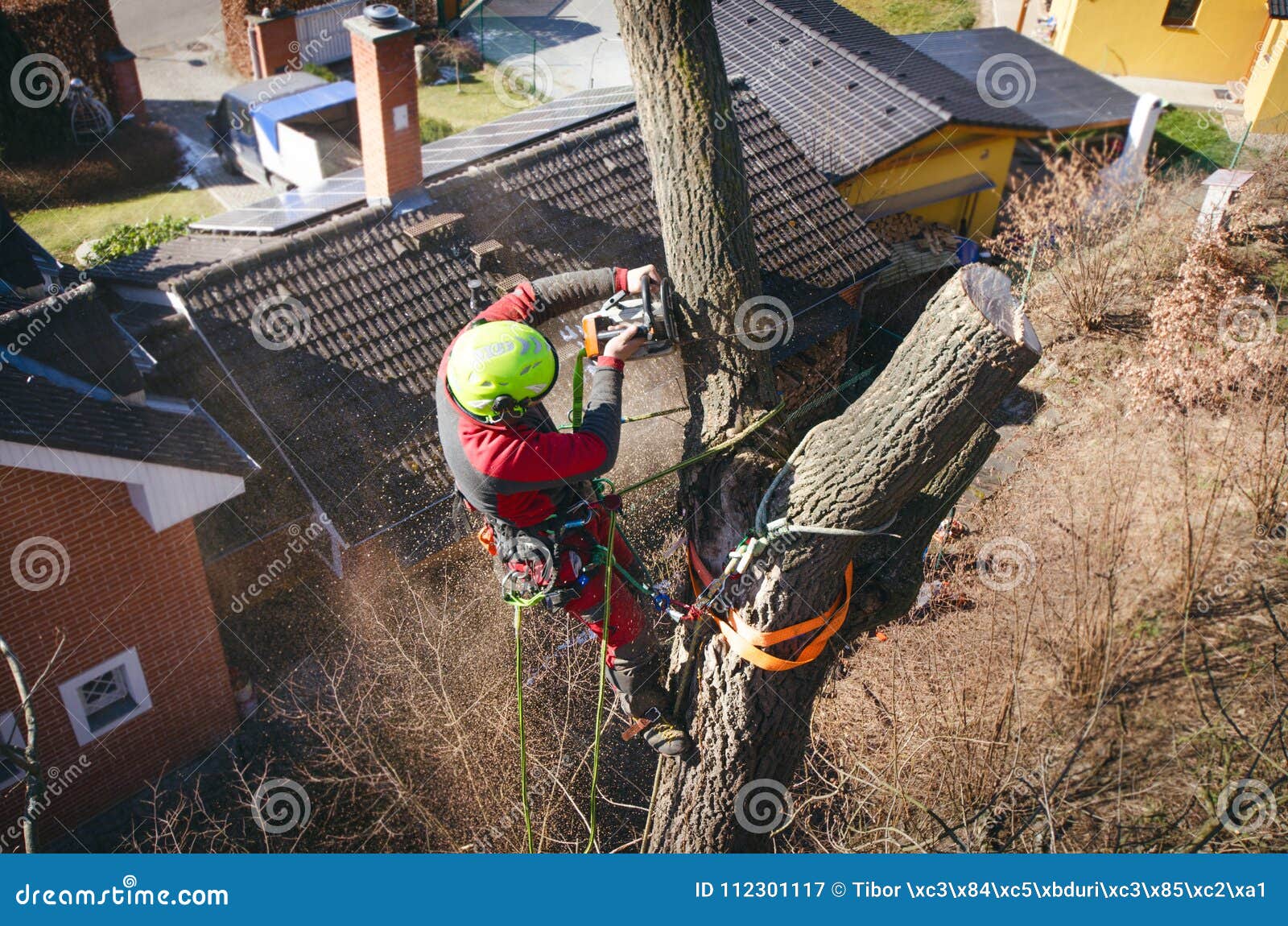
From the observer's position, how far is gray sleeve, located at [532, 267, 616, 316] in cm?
419

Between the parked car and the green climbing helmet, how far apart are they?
14.3 meters

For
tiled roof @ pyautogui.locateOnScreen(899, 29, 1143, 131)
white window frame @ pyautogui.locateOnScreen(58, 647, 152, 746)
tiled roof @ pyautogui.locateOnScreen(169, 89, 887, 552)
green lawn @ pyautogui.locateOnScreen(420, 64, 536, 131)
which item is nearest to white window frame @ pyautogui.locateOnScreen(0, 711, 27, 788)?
white window frame @ pyautogui.locateOnScreen(58, 647, 152, 746)

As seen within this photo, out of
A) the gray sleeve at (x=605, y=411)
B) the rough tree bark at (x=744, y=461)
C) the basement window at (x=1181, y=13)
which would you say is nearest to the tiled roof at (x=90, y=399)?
the gray sleeve at (x=605, y=411)

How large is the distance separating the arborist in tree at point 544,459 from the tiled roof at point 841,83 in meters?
8.86

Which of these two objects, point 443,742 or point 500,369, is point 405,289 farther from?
point 500,369

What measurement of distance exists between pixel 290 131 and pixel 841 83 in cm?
920

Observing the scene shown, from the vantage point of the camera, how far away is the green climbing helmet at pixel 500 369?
3.88m

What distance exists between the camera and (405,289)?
825 cm

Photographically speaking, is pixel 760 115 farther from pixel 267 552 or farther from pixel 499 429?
pixel 499 429

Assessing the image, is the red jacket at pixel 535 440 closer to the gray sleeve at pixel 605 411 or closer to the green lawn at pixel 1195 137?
the gray sleeve at pixel 605 411

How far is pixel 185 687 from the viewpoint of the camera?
8.45 meters

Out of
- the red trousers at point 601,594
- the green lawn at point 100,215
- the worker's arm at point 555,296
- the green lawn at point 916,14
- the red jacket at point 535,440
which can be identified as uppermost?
the worker's arm at point 555,296

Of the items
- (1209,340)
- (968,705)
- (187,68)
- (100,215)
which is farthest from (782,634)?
(187,68)

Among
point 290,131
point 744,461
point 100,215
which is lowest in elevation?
point 100,215
